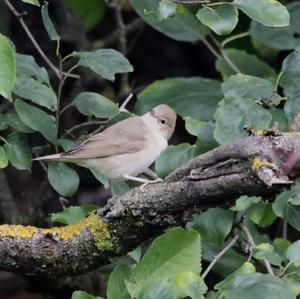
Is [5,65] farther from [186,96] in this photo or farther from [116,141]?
[186,96]

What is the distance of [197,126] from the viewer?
10.6 feet

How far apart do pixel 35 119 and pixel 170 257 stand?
803 millimetres

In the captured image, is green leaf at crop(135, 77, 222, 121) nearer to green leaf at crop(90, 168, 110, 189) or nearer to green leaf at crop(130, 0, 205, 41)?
green leaf at crop(130, 0, 205, 41)

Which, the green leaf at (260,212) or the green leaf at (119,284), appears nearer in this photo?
the green leaf at (119,284)

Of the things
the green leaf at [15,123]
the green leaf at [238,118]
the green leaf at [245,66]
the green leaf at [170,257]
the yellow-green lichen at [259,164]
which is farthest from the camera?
the green leaf at [245,66]

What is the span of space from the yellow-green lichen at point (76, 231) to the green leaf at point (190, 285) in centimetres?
50

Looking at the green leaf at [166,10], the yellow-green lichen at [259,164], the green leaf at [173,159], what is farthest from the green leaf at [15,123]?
the yellow-green lichen at [259,164]

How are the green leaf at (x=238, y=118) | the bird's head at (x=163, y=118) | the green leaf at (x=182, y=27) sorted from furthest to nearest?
the green leaf at (x=182, y=27) < the bird's head at (x=163, y=118) < the green leaf at (x=238, y=118)

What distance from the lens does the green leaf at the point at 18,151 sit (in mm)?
3129

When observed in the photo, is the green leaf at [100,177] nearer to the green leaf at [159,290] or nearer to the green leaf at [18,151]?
the green leaf at [18,151]

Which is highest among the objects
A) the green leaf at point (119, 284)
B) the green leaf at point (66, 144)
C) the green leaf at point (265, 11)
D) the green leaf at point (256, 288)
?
the green leaf at point (265, 11)

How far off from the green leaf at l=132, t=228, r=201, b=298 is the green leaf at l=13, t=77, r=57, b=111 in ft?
2.53

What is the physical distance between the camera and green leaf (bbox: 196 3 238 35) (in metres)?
2.70

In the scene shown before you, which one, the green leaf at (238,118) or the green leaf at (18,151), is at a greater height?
the green leaf at (238,118)
